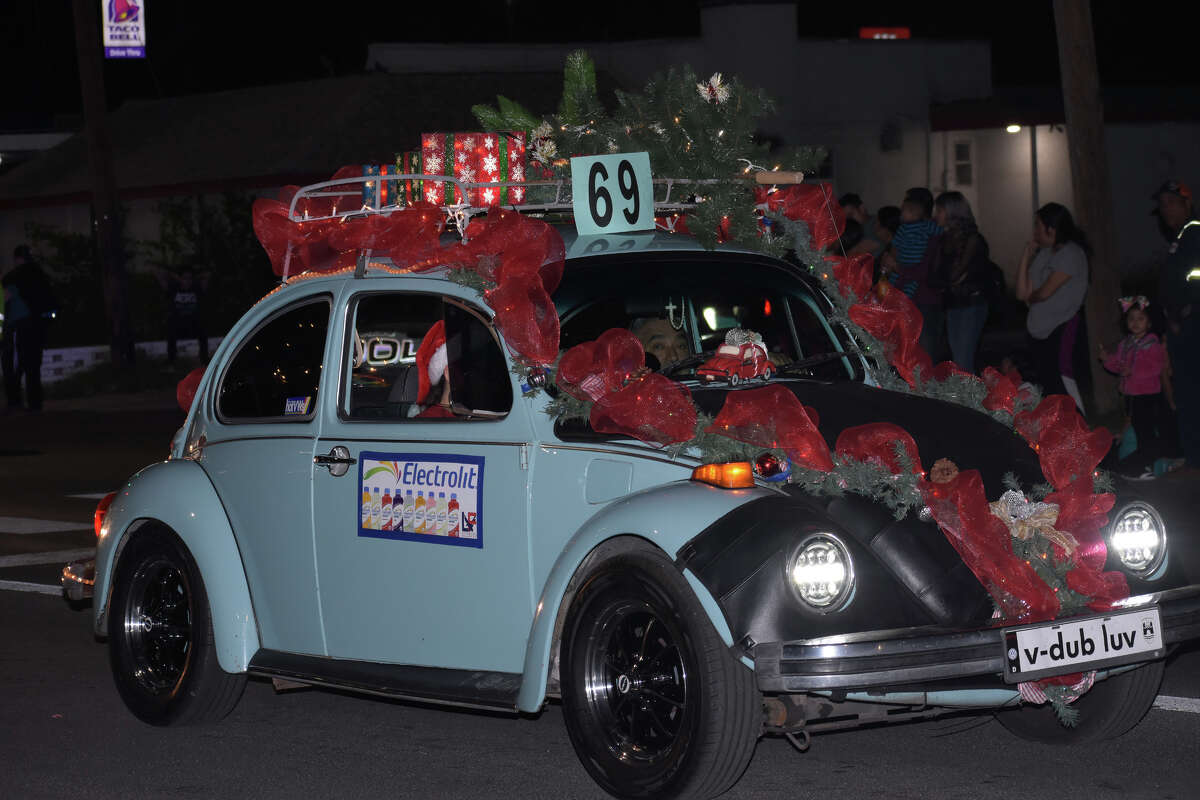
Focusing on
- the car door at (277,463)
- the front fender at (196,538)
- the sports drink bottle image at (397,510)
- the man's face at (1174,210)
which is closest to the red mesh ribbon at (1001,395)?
the sports drink bottle image at (397,510)

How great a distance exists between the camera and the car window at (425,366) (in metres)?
6.74

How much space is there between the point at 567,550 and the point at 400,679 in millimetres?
920

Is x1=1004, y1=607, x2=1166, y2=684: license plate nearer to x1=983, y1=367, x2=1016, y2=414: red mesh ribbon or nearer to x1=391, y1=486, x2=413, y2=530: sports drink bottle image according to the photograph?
x1=983, y1=367, x2=1016, y2=414: red mesh ribbon

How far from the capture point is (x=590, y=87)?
8.08 metres

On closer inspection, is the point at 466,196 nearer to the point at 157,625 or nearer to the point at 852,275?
the point at 852,275

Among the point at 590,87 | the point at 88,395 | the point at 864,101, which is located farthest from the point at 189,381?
the point at 864,101

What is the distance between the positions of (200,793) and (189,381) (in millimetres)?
2545

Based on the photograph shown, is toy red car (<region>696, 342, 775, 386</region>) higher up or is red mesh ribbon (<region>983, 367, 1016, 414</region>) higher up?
toy red car (<region>696, 342, 775, 386</region>)

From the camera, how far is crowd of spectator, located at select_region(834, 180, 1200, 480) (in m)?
13.1

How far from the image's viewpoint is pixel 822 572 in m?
5.64

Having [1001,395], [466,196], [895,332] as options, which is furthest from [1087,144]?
[466,196]

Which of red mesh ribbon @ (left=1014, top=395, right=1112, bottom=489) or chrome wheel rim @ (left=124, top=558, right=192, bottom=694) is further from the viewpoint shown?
chrome wheel rim @ (left=124, top=558, right=192, bottom=694)

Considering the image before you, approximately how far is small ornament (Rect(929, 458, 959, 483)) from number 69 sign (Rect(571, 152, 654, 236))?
173 centimetres

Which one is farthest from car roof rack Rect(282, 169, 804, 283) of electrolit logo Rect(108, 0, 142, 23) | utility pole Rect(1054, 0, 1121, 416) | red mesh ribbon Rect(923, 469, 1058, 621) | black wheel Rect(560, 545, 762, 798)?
electrolit logo Rect(108, 0, 142, 23)
